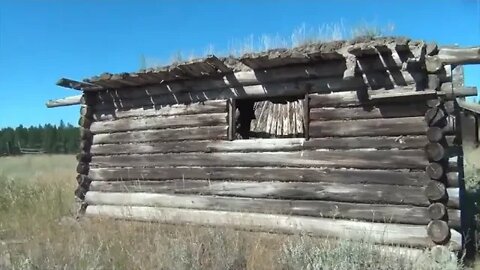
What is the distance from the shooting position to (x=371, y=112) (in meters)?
7.19

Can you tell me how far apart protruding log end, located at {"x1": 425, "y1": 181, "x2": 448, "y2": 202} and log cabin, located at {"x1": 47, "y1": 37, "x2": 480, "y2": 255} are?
0.01 meters

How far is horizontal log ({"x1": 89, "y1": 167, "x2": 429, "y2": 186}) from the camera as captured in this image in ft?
22.7

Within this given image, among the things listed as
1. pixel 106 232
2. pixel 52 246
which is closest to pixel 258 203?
pixel 106 232

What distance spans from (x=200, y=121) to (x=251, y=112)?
0.95m

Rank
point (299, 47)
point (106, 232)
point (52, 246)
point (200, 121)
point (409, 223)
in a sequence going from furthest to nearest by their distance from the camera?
point (200, 121), point (299, 47), point (106, 232), point (409, 223), point (52, 246)

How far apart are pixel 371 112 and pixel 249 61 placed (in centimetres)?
198

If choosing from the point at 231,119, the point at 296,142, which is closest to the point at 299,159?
the point at 296,142

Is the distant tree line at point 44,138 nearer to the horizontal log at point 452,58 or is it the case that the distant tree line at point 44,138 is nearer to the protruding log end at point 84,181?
the protruding log end at point 84,181

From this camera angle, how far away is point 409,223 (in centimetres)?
680

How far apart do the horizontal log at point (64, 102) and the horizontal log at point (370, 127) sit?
5.58 meters

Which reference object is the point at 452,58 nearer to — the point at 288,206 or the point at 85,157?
the point at 288,206

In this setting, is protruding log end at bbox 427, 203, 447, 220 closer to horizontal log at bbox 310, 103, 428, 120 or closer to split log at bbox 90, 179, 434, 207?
split log at bbox 90, 179, 434, 207

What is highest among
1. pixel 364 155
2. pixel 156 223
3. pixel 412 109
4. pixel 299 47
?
pixel 299 47

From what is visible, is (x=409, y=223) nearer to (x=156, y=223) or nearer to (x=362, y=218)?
(x=362, y=218)
